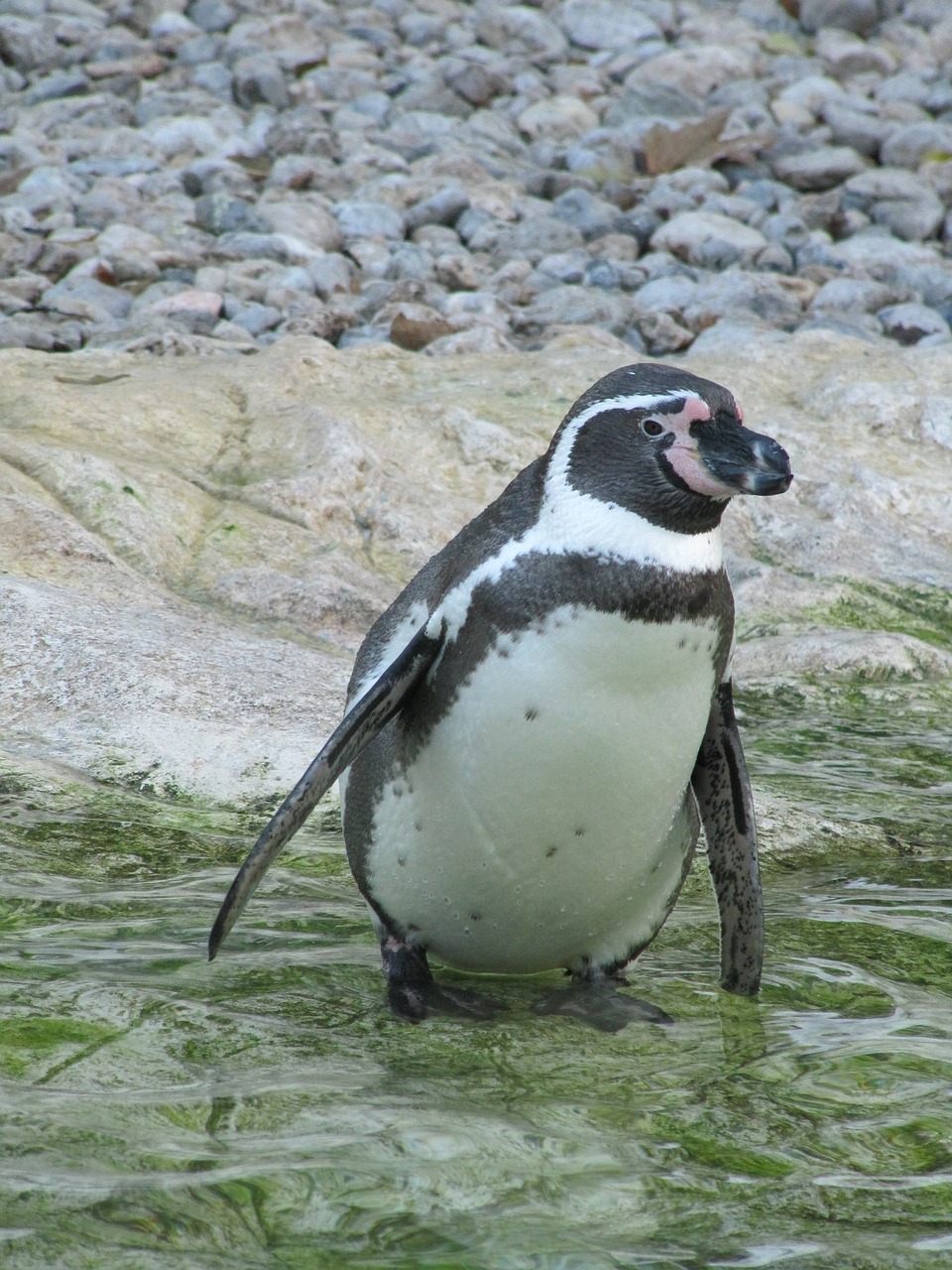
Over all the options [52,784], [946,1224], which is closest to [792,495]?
[52,784]

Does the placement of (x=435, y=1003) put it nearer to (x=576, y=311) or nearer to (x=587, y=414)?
(x=587, y=414)

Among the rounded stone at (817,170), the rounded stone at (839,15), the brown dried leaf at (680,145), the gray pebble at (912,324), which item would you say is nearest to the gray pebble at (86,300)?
the gray pebble at (912,324)

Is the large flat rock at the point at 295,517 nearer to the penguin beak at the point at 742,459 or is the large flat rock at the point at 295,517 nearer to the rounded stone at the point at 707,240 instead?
the penguin beak at the point at 742,459

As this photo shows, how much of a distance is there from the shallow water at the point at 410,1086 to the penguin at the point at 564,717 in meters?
0.15

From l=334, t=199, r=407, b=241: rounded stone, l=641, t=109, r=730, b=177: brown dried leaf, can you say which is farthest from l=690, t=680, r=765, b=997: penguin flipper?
l=641, t=109, r=730, b=177: brown dried leaf

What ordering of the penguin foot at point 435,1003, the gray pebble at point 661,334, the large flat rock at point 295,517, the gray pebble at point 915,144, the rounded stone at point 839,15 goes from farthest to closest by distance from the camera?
the rounded stone at point 839,15 < the gray pebble at point 915,144 < the gray pebble at point 661,334 < the large flat rock at point 295,517 < the penguin foot at point 435,1003

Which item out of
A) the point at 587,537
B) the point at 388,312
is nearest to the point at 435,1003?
the point at 587,537

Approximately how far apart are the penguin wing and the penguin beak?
0.54m

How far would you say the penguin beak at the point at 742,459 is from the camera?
8.25 ft

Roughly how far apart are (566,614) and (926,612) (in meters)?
3.52

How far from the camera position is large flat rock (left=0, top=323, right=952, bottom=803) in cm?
405

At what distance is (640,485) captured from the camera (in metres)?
2.64

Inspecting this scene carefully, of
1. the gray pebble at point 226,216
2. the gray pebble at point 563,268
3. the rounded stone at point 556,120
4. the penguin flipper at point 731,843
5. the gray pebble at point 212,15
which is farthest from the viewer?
the gray pebble at point 212,15

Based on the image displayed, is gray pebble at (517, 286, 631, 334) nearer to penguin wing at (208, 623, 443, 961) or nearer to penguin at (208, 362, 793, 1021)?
penguin at (208, 362, 793, 1021)
